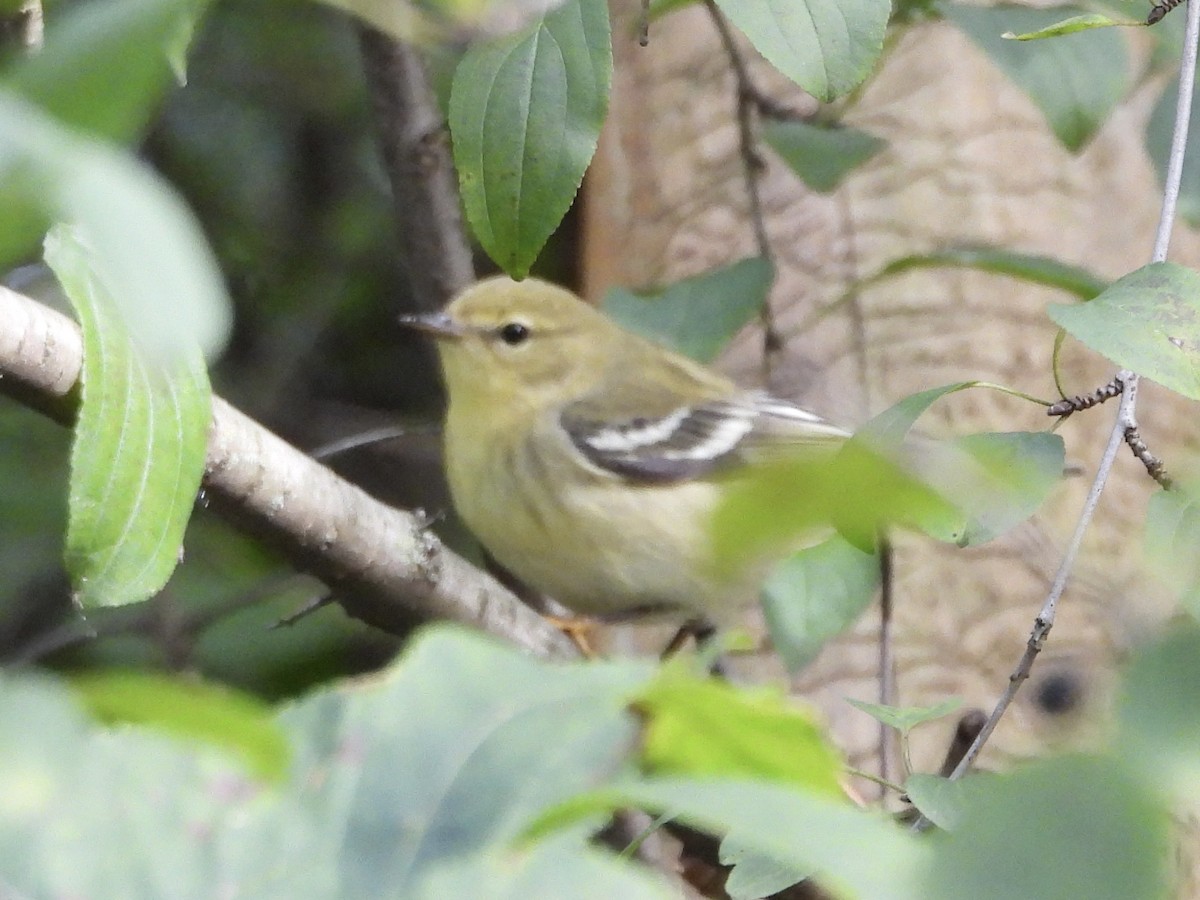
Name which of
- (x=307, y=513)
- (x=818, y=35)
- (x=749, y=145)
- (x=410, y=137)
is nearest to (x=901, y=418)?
(x=818, y=35)

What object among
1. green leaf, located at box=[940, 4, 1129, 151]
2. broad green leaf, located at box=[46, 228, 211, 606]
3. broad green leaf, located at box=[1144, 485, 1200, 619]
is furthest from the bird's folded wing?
broad green leaf, located at box=[1144, 485, 1200, 619]

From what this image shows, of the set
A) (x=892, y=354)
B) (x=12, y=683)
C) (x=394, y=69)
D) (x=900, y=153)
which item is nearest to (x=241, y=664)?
(x=394, y=69)

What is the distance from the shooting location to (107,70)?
0.49 metres

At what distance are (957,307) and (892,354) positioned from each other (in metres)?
0.18

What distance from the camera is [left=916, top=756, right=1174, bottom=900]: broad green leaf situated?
46cm

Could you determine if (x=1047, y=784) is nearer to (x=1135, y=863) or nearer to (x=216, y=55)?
(x=1135, y=863)

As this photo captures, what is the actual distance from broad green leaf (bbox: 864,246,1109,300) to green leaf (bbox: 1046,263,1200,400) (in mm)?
902

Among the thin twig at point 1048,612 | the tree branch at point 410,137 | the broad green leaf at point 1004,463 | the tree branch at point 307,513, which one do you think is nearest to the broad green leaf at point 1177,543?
the broad green leaf at point 1004,463

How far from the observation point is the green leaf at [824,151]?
2.65 metres

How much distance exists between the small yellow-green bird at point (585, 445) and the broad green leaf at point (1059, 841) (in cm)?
220

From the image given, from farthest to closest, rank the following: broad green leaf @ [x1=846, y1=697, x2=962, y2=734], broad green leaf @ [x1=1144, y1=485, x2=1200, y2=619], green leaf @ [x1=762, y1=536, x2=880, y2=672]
A: 1. green leaf @ [x1=762, y1=536, x2=880, y2=672]
2. broad green leaf @ [x1=846, y1=697, x2=962, y2=734]
3. broad green leaf @ [x1=1144, y1=485, x2=1200, y2=619]

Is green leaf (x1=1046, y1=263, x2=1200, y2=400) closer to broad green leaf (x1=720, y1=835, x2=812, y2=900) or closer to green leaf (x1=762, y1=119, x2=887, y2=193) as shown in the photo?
broad green leaf (x1=720, y1=835, x2=812, y2=900)

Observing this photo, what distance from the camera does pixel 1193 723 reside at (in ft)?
1.68

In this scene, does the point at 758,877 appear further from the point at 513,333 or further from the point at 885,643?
the point at 513,333
